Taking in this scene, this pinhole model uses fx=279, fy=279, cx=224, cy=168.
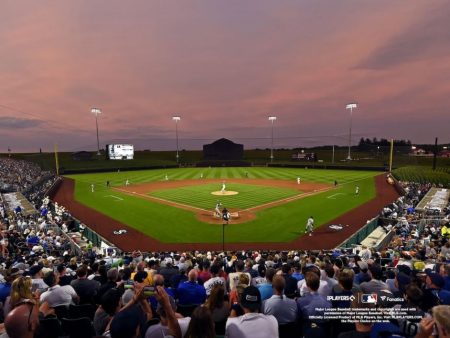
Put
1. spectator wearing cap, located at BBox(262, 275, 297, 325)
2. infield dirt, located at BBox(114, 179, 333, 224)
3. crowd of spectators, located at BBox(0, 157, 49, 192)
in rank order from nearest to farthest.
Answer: spectator wearing cap, located at BBox(262, 275, 297, 325) → infield dirt, located at BBox(114, 179, 333, 224) → crowd of spectators, located at BBox(0, 157, 49, 192)

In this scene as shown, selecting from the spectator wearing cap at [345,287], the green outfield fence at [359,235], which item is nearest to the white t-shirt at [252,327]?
the spectator wearing cap at [345,287]

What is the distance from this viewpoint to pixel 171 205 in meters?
31.3

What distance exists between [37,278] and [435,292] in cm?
1026

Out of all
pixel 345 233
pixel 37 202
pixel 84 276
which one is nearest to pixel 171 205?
pixel 37 202

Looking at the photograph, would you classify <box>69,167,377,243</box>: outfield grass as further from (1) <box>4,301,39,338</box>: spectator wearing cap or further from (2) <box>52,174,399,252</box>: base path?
(1) <box>4,301,39,338</box>: spectator wearing cap

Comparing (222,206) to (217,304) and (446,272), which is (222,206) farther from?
(217,304)

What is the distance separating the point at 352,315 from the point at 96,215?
2824cm

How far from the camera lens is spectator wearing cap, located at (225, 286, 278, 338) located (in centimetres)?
382

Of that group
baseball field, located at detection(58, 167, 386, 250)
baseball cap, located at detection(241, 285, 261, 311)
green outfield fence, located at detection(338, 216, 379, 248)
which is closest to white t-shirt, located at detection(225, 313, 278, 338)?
baseball cap, located at detection(241, 285, 261, 311)

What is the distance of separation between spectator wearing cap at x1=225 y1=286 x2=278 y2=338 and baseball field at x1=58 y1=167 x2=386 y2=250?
1680 centimetres

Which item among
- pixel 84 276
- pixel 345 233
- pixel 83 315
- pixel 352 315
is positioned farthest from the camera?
pixel 345 233

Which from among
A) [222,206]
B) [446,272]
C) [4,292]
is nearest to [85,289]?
[4,292]

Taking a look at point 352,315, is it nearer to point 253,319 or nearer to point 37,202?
point 253,319

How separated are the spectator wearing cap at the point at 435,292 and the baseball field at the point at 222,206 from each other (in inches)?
564
